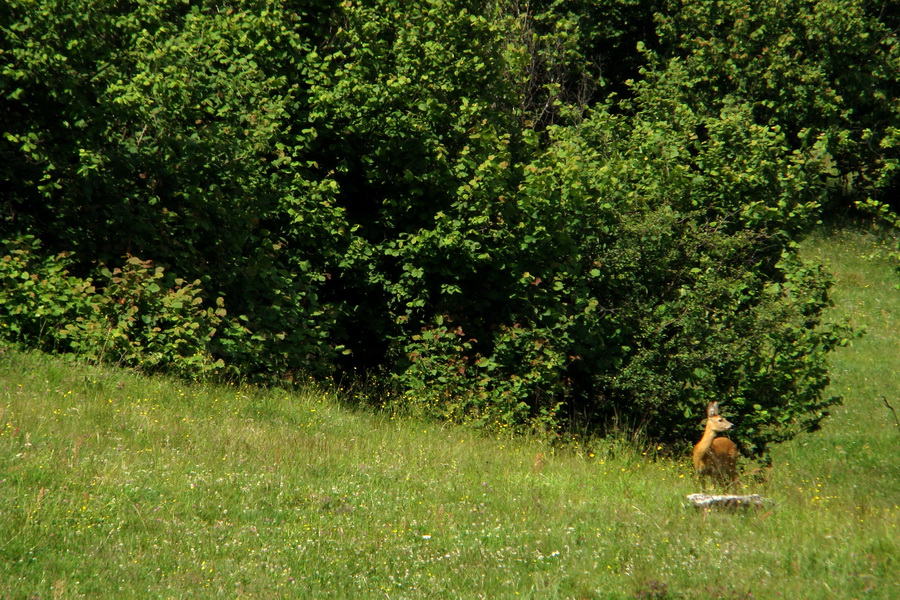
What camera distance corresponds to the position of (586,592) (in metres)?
6.47

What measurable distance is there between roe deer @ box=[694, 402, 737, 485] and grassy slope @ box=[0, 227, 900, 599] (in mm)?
294

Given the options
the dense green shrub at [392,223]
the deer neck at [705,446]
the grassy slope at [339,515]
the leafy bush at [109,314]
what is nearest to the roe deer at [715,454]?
the deer neck at [705,446]

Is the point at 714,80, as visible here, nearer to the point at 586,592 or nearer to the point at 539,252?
the point at 539,252

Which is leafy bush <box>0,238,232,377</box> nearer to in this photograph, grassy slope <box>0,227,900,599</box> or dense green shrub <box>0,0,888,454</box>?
dense green shrub <box>0,0,888,454</box>

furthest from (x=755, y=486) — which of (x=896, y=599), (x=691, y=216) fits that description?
→ (x=691, y=216)

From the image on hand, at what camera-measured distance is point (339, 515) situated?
760 cm

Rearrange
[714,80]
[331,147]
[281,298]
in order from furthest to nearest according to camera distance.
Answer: [714,80] → [331,147] → [281,298]

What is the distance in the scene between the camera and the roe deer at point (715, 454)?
30.7 feet

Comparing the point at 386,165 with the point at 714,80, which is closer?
the point at 386,165

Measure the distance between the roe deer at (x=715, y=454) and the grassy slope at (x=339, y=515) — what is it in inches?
11.6

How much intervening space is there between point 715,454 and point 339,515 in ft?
13.5

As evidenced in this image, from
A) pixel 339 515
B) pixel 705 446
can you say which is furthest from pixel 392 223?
pixel 339 515

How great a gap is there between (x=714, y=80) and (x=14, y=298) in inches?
729

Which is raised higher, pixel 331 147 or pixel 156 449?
pixel 331 147
